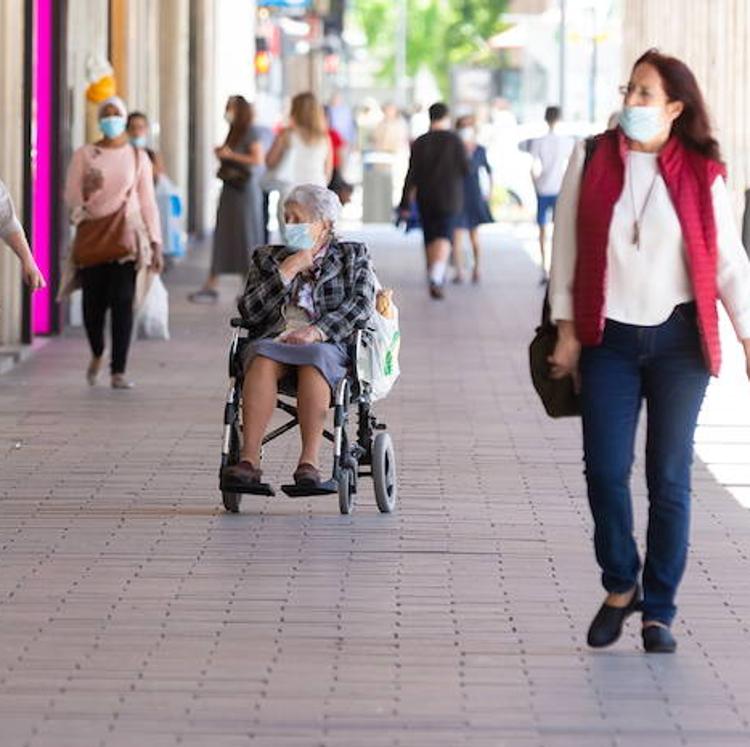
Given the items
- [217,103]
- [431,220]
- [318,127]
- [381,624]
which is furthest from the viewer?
[217,103]

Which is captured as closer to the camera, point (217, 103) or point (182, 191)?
point (182, 191)

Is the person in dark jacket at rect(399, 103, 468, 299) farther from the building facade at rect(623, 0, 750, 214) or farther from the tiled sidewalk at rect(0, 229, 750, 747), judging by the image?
the tiled sidewalk at rect(0, 229, 750, 747)

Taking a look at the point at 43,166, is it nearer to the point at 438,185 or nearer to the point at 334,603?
the point at 438,185

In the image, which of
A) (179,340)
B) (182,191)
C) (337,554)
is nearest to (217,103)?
(182,191)

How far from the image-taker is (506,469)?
11.8m

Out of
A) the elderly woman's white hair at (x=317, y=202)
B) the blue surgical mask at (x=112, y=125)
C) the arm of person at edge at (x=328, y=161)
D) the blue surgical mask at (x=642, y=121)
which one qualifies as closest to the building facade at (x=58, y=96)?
the arm of person at edge at (x=328, y=161)

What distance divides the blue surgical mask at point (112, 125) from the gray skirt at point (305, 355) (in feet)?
15.7

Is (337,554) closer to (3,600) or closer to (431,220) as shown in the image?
(3,600)

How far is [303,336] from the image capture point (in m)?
10.0

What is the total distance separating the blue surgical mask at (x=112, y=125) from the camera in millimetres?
14578

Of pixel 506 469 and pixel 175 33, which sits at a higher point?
pixel 175 33

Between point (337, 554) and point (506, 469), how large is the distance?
9.00ft

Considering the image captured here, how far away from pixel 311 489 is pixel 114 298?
506 centimetres

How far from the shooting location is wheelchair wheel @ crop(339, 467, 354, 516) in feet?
32.8
